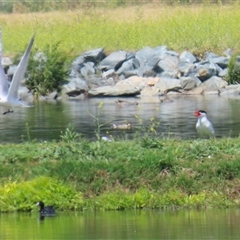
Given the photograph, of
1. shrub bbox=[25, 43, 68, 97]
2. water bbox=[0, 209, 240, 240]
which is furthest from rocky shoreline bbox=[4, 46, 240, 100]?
water bbox=[0, 209, 240, 240]

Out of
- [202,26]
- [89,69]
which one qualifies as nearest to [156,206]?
[89,69]

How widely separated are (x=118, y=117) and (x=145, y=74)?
11129 mm

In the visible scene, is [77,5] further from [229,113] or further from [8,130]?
[8,130]

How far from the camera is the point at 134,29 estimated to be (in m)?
41.7

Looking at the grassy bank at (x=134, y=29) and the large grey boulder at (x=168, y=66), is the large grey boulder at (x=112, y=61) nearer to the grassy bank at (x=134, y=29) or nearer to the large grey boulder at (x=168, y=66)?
the large grey boulder at (x=168, y=66)

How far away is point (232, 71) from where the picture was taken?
33.7 m

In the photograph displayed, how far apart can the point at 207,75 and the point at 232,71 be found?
902 millimetres

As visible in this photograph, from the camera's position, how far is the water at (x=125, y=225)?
35.2ft

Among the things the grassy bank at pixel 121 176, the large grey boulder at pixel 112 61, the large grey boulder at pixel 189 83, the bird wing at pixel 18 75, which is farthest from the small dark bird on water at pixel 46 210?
the large grey boulder at pixel 112 61

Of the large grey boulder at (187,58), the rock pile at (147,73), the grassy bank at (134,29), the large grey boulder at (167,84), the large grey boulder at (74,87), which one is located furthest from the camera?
the grassy bank at (134,29)

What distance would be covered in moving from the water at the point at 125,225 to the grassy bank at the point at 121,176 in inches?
10.3

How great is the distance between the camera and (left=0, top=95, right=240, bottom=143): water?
65.5 ft

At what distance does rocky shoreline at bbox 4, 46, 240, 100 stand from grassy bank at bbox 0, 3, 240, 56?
75.9 inches

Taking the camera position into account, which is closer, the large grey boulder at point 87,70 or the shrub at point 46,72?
the shrub at point 46,72
